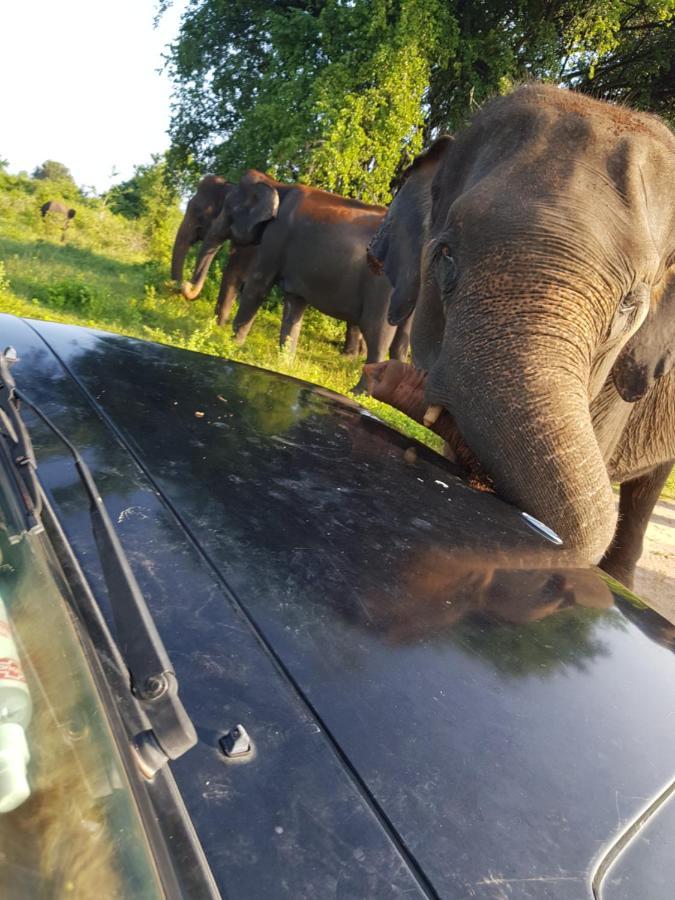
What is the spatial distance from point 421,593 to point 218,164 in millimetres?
14386

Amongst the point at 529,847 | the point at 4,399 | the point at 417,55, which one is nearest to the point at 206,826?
the point at 529,847

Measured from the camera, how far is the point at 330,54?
12.0 m

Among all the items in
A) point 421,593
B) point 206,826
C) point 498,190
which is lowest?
point 206,826

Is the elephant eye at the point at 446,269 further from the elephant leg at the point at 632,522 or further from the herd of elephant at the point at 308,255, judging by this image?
the herd of elephant at the point at 308,255

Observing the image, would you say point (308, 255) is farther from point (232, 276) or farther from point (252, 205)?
point (232, 276)

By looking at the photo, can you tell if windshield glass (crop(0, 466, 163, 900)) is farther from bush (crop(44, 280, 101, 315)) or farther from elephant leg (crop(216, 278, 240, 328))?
elephant leg (crop(216, 278, 240, 328))

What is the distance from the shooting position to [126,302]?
10703 millimetres

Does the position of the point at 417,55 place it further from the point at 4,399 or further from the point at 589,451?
the point at 4,399

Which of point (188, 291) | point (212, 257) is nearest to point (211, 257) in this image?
point (212, 257)

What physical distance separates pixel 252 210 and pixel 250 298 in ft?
4.11

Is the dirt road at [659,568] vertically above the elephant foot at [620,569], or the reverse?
the elephant foot at [620,569]

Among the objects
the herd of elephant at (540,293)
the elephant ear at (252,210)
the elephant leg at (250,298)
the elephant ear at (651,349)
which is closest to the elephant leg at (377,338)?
the elephant leg at (250,298)

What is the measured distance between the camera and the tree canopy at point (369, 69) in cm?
1162

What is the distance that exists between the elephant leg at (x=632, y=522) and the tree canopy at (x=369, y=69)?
7.46 meters
